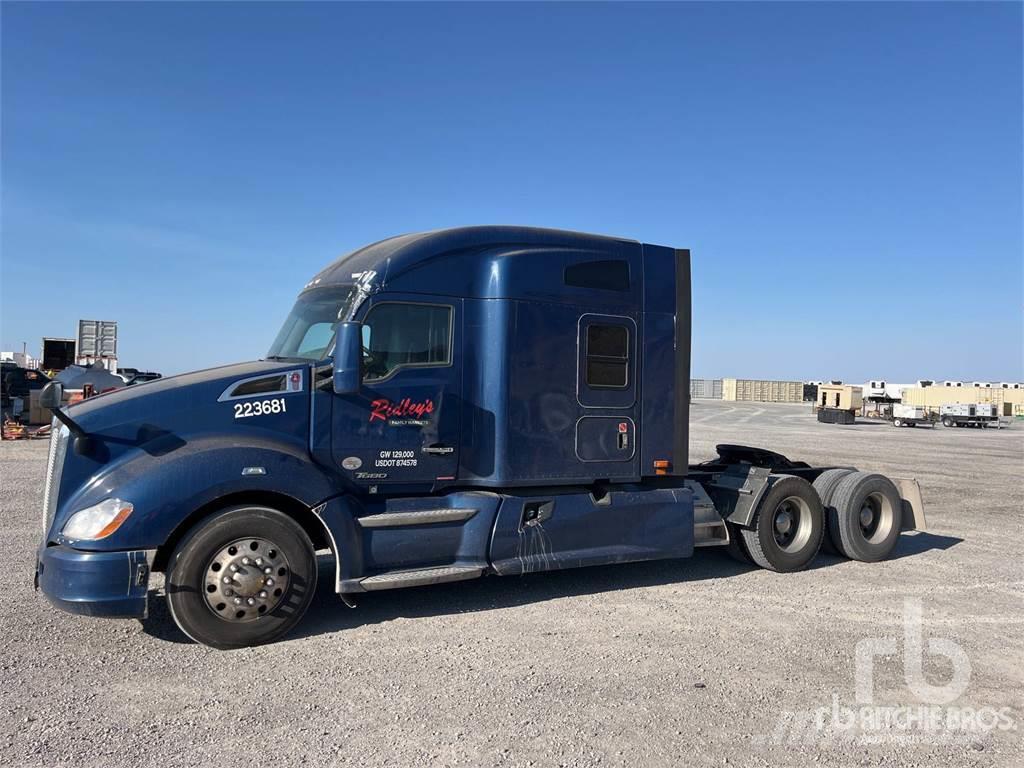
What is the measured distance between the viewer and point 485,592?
7.13 m

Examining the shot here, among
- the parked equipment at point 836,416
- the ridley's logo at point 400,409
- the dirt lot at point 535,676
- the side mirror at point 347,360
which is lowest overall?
the dirt lot at point 535,676

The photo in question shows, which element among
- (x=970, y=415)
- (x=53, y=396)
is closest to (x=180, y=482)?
(x=53, y=396)

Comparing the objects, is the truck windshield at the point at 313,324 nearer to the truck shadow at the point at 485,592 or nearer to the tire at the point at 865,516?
the truck shadow at the point at 485,592

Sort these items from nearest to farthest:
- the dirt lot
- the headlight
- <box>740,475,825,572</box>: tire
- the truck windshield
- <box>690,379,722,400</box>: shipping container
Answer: the dirt lot → the headlight → the truck windshield → <box>740,475,825,572</box>: tire → <box>690,379,722,400</box>: shipping container

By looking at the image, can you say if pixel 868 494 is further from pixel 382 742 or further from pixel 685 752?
pixel 382 742

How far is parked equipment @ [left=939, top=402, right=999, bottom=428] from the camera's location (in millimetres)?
Answer: 46781

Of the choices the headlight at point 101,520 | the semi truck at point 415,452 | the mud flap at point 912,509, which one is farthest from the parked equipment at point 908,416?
the headlight at point 101,520

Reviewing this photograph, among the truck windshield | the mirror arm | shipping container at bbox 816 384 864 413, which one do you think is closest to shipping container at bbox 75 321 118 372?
the truck windshield

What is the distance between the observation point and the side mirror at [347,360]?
5887mm

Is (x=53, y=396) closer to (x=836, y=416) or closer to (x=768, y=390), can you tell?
(x=836, y=416)

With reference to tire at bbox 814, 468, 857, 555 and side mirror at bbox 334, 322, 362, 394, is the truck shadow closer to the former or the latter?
tire at bbox 814, 468, 857, 555

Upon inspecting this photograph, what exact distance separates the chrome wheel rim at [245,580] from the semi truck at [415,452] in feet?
0.05

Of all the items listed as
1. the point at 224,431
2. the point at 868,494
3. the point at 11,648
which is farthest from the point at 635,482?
the point at 11,648

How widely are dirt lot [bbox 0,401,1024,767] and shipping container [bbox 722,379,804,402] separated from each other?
283ft
